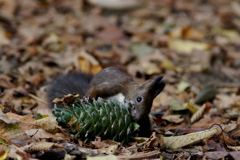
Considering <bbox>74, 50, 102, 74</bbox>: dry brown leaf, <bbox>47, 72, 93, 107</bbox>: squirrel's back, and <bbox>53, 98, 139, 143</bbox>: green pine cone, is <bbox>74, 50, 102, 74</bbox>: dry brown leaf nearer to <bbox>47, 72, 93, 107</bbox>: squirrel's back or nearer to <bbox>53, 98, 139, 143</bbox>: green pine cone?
<bbox>47, 72, 93, 107</bbox>: squirrel's back

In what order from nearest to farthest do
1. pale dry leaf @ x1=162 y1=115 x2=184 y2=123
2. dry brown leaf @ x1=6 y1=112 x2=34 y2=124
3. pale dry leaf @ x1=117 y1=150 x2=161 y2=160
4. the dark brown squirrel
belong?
pale dry leaf @ x1=117 y1=150 x2=161 y2=160 → dry brown leaf @ x1=6 y1=112 x2=34 y2=124 → the dark brown squirrel → pale dry leaf @ x1=162 y1=115 x2=184 y2=123

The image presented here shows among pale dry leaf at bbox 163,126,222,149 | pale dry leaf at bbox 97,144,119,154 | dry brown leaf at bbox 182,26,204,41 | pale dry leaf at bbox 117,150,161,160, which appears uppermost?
dry brown leaf at bbox 182,26,204,41

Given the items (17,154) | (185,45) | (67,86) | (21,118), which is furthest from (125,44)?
(17,154)

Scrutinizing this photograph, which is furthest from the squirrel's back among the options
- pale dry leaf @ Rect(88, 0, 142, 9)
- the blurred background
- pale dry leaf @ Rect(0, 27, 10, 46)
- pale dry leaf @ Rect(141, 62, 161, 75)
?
pale dry leaf @ Rect(88, 0, 142, 9)

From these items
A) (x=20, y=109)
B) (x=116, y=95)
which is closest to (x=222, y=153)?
(x=116, y=95)

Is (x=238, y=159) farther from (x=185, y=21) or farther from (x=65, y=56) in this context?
(x=185, y=21)

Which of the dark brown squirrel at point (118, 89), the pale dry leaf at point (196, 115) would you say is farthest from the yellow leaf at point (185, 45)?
the dark brown squirrel at point (118, 89)
